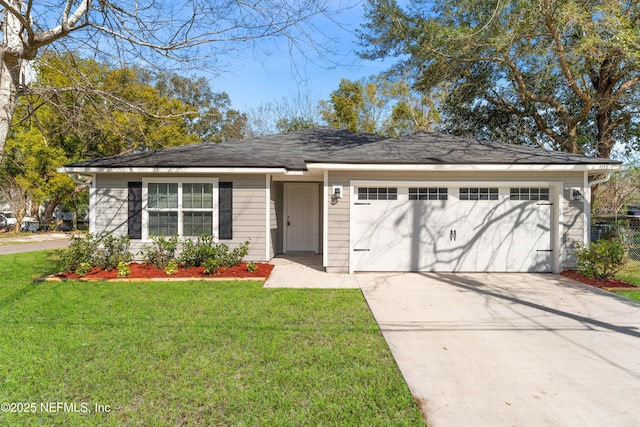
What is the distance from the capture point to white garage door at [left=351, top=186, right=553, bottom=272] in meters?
7.46

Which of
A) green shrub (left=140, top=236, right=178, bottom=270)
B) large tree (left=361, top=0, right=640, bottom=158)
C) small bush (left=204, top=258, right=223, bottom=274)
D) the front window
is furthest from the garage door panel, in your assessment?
green shrub (left=140, top=236, right=178, bottom=270)

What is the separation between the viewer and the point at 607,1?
Result: 8.74m

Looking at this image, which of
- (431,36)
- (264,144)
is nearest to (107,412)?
(264,144)

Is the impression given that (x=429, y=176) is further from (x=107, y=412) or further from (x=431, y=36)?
(x=107, y=412)

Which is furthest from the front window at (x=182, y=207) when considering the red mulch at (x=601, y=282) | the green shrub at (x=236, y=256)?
the red mulch at (x=601, y=282)

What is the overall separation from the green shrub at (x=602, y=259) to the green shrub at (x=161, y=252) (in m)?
8.78

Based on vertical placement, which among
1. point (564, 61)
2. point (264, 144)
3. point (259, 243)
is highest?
point (564, 61)

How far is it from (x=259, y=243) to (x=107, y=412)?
586cm

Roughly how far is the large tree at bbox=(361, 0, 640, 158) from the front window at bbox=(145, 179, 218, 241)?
23.1ft

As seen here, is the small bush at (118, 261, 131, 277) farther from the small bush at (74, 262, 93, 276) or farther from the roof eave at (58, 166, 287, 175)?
the roof eave at (58, 166, 287, 175)

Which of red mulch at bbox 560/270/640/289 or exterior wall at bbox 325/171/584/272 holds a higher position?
exterior wall at bbox 325/171/584/272

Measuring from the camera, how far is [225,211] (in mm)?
8266

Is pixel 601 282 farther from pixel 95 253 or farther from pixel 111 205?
pixel 111 205

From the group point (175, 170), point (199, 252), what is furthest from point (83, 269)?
point (175, 170)
